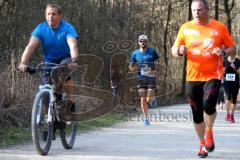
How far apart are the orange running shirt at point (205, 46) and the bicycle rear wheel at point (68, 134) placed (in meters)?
1.90

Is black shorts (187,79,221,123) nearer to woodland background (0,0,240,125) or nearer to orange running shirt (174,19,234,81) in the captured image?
orange running shirt (174,19,234,81)

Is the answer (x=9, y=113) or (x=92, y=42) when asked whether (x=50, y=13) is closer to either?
(x=9, y=113)

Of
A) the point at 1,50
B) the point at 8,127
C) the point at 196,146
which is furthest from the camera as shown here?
the point at 1,50

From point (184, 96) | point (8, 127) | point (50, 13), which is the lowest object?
point (184, 96)

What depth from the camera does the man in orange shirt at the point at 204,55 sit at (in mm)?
7340

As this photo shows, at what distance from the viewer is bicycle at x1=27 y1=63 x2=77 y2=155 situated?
7.13 metres

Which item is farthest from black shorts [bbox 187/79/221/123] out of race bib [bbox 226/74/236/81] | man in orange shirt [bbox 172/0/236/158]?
race bib [bbox 226/74/236/81]

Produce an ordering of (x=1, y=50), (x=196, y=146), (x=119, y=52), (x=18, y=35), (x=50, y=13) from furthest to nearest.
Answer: (x=119, y=52), (x=18, y=35), (x=1, y=50), (x=196, y=146), (x=50, y=13)

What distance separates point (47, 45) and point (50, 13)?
0.44 metres

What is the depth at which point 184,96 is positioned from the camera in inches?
1410

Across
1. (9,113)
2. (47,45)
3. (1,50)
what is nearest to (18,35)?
(1,50)

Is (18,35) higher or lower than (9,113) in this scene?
higher

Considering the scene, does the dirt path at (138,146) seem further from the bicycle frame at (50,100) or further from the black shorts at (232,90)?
the black shorts at (232,90)

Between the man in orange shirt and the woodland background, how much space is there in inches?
166
